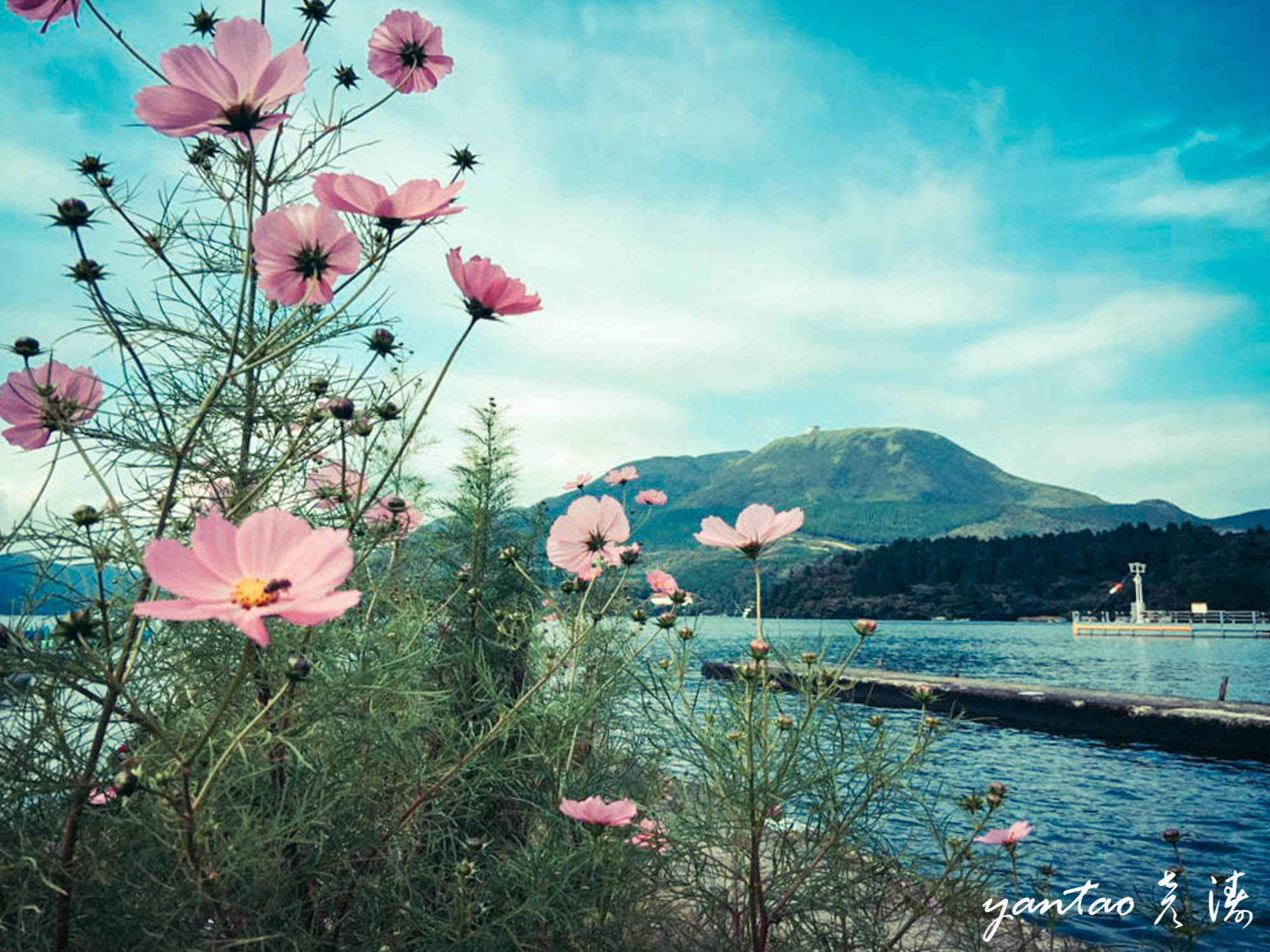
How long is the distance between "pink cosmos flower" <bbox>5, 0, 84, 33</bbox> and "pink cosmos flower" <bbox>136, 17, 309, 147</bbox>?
40cm

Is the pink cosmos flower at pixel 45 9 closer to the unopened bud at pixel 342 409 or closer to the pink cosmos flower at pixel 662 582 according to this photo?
the unopened bud at pixel 342 409

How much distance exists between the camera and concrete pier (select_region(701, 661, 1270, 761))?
12.4 m

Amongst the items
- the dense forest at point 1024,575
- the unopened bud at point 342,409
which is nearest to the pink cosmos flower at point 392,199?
the unopened bud at point 342,409

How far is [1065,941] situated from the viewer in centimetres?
471

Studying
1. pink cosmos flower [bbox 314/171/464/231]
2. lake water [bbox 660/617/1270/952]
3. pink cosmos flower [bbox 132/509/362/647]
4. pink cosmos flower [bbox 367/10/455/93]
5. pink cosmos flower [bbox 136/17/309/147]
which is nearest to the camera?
pink cosmos flower [bbox 132/509/362/647]

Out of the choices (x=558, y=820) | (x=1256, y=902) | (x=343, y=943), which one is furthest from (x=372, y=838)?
(x=1256, y=902)

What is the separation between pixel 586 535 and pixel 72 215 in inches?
46.8

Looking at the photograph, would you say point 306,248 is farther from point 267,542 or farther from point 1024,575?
point 1024,575

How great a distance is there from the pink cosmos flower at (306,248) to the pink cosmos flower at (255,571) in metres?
0.41

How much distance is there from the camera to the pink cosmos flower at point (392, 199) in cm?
104

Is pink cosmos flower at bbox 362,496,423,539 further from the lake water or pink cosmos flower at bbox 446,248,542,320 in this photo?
the lake water

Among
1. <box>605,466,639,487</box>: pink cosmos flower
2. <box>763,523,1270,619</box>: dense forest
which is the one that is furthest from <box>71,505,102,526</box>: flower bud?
<box>763,523,1270,619</box>: dense forest

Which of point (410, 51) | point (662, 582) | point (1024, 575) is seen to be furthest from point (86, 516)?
point (1024, 575)

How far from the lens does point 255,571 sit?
0.84 meters
